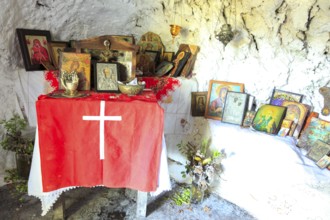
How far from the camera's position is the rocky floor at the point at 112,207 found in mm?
1850

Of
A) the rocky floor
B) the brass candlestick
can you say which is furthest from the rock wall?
the rocky floor

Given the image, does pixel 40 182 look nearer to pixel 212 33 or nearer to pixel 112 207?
pixel 112 207

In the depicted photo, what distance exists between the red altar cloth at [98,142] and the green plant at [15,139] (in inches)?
25.1

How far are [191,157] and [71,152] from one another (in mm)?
1045

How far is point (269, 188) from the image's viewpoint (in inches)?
73.8

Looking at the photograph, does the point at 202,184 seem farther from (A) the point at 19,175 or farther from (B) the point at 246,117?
(A) the point at 19,175

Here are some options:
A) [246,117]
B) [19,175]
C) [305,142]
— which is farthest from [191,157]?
[19,175]


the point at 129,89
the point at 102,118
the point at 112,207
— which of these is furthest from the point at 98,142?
the point at 112,207

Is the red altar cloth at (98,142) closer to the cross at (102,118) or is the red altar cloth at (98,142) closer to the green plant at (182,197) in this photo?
the cross at (102,118)

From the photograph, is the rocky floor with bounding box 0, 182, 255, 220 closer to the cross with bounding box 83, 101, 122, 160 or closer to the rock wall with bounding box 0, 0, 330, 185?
the rock wall with bounding box 0, 0, 330, 185

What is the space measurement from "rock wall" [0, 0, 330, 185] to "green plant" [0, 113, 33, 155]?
0.11 m

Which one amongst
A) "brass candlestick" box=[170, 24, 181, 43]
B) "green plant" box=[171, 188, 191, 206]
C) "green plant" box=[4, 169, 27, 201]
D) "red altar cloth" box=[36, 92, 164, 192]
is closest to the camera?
"red altar cloth" box=[36, 92, 164, 192]

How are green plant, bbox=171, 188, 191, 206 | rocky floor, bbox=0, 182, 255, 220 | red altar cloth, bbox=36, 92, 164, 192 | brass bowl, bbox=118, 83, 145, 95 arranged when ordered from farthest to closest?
green plant, bbox=171, 188, 191, 206 < rocky floor, bbox=0, 182, 255, 220 < brass bowl, bbox=118, 83, 145, 95 < red altar cloth, bbox=36, 92, 164, 192

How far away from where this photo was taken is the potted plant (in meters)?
1.95
